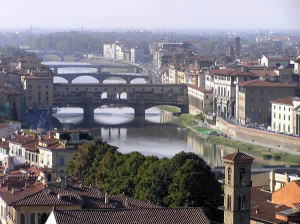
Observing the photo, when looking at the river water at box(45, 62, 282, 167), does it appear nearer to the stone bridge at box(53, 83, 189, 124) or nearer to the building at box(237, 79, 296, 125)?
the stone bridge at box(53, 83, 189, 124)

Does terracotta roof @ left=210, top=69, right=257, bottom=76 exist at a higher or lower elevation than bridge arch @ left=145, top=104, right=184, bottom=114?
higher

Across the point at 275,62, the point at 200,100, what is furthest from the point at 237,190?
the point at 275,62

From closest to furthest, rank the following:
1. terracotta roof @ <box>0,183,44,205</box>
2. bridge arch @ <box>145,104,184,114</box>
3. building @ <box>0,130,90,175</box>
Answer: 1. terracotta roof @ <box>0,183,44,205</box>
2. building @ <box>0,130,90,175</box>
3. bridge arch @ <box>145,104,184,114</box>

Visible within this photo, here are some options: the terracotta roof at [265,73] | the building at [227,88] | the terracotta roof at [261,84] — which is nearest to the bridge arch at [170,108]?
the building at [227,88]

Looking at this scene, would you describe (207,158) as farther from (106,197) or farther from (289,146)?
(106,197)

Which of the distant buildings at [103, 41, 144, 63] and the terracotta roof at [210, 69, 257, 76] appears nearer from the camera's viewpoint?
the terracotta roof at [210, 69, 257, 76]

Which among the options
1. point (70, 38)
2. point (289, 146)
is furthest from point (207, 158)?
point (70, 38)

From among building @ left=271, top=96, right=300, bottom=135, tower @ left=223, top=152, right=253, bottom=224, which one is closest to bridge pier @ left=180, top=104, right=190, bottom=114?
building @ left=271, top=96, right=300, bottom=135
